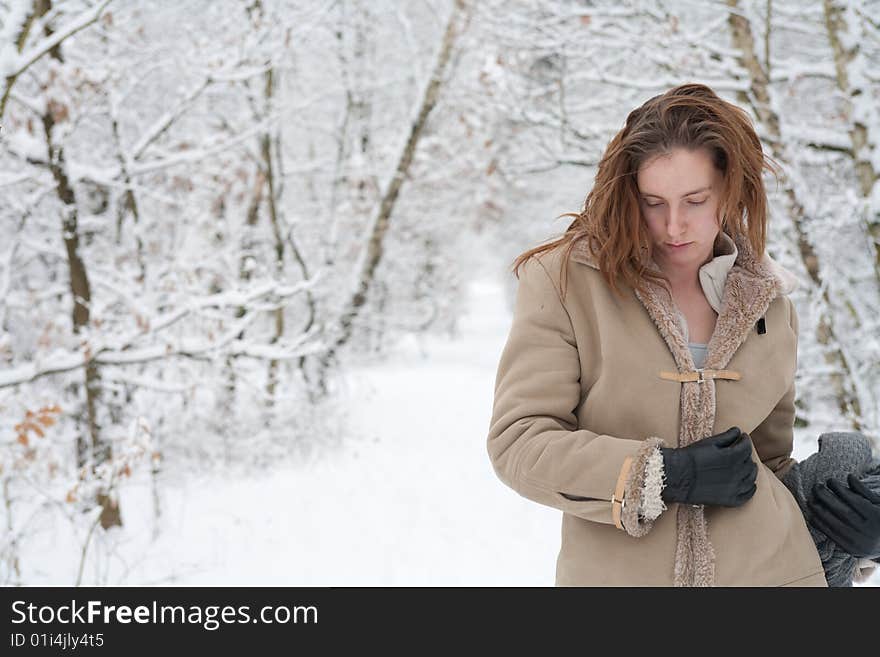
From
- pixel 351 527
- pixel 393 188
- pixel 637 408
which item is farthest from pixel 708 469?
pixel 393 188

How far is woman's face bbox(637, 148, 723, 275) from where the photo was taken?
4.43ft

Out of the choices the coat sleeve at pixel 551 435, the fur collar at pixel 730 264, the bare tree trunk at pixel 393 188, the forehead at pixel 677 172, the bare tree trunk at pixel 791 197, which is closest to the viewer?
the coat sleeve at pixel 551 435

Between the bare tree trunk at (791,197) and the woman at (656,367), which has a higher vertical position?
the bare tree trunk at (791,197)

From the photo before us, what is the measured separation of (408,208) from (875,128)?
1067 centimetres

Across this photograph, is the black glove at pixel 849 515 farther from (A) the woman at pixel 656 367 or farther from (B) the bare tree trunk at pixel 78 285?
(B) the bare tree trunk at pixel 78 285

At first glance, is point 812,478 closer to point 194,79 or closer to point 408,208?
point 194,79

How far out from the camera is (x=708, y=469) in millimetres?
1232

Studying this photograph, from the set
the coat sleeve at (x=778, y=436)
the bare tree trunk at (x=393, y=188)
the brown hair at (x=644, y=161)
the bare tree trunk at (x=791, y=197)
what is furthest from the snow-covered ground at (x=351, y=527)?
the brown hair at (x=644, y=161)

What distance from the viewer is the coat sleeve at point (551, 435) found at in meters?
1.22

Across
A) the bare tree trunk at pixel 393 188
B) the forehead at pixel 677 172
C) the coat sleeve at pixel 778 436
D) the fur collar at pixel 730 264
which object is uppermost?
the bare tree trunk at pixel 393 188

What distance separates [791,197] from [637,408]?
3.48m

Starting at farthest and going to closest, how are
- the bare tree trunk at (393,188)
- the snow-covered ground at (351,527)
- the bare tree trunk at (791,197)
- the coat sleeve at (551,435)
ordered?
the bare tree trunk at (393,188), the snow-covered ground at (351,527), the bare tree trunk at (791,197), the coat sleeve at (551,435)

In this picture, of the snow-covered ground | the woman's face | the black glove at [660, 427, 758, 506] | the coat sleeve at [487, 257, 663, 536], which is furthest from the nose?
the snow-covered ground

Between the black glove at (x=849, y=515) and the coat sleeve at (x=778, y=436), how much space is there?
0.32ft
